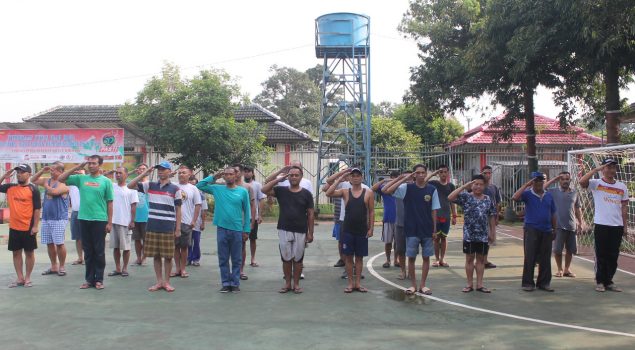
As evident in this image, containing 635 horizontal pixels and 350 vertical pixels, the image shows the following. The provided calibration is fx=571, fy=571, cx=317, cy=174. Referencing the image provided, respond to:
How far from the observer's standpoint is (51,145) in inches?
772

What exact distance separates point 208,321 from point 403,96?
1625cm

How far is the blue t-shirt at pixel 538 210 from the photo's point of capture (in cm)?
821

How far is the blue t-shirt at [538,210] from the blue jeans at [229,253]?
4.18 metres

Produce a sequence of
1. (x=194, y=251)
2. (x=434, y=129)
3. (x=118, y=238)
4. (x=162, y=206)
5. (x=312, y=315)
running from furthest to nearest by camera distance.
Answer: (x=434, y=129), (x=194, y=251), (x=118, y=238), (x=162, y=206), (x=312, y=315)

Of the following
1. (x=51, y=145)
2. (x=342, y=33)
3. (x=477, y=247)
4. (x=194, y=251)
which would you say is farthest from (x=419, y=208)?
(x=51, y=145)

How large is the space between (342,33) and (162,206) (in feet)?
49.1

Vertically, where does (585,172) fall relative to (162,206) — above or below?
above

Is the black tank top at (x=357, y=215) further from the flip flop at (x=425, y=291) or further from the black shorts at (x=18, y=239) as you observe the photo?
the black shorts at (x=18, y=239)

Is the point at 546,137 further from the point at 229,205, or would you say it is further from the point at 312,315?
the point at 312,315

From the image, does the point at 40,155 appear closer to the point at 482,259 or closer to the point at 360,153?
the point at 360,153

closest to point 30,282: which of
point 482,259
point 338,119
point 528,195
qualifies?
point 482,259

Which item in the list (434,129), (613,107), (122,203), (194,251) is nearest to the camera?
(122,203)

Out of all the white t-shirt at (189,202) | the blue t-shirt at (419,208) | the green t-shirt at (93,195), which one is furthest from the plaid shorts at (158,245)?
the blue t-shirt at (419,208)

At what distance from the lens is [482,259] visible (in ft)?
26.0
